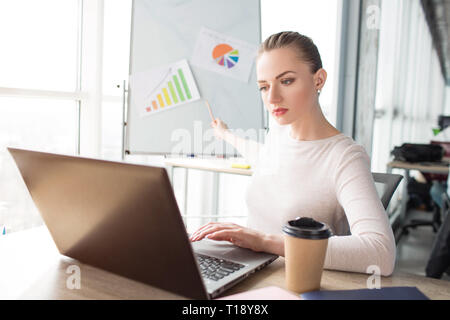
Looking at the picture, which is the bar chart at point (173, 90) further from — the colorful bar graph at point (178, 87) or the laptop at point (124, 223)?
the laptop at point (124, 223)

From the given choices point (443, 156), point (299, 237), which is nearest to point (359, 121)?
point (443, 156)

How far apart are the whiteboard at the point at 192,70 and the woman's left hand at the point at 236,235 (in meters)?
0.95

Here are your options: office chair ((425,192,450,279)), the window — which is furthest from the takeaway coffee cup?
the window

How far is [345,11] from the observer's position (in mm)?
2898

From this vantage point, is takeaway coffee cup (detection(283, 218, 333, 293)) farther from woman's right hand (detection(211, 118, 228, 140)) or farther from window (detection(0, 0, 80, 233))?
window (detection(0, 0, 80, 233))

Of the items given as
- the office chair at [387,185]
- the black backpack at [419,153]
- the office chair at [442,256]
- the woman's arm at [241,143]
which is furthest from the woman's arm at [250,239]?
the black backpack at [419,153]

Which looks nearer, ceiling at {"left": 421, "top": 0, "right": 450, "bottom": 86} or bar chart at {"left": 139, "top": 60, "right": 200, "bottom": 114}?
bar chart at {"left": 139, "top": 60, "right": 200, "bottom": 114}

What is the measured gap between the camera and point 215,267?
29.8 inches

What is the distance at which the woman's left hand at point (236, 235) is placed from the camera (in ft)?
2.80

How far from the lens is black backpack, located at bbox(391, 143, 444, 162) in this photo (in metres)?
3.47

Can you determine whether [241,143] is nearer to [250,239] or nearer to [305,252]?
[250,239]

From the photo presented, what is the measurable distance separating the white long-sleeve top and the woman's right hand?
1.45 ft
